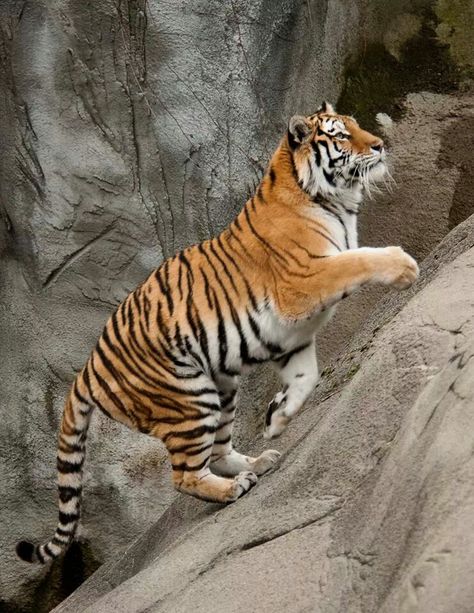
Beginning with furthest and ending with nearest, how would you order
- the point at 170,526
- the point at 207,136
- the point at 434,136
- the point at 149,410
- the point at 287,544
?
the point at 434,136 < the point at 207,136 < the point at 170,526 < the point at 149,410 < the point at 287,544

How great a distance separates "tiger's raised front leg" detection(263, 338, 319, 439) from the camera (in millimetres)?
4562

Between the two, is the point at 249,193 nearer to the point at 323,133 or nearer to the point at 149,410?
the point at 323,133

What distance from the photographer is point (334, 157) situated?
Result: 457 centimetres

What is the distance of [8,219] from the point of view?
6.35 meters

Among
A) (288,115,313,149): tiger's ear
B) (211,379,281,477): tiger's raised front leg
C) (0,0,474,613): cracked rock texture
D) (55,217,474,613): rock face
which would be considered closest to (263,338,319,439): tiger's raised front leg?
(55,217,474,613): rock face

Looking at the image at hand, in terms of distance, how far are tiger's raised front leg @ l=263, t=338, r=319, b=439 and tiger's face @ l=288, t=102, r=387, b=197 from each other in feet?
2.14

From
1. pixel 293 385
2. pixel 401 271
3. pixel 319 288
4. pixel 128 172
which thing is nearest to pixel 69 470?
pixel 293 385

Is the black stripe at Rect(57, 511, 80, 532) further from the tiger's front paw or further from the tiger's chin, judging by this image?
the tiger's chin

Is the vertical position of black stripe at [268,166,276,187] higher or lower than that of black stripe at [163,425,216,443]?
higher

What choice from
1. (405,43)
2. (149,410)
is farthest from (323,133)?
(405,43)

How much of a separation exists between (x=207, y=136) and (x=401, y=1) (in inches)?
59.4

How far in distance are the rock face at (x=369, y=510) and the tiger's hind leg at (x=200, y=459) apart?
0.09 meters

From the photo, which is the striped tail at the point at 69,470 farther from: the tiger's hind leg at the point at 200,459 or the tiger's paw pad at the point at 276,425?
the tiger's paw pad at the point at 276,425

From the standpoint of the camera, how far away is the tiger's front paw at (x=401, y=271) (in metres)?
4.12
